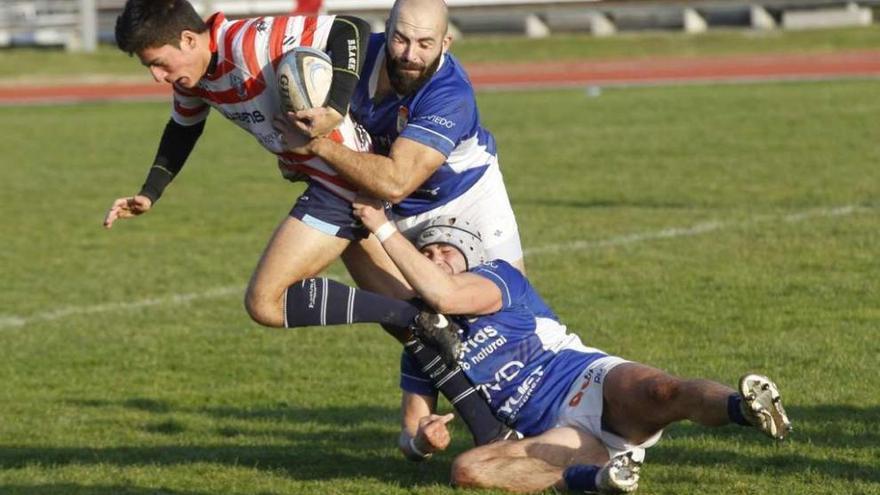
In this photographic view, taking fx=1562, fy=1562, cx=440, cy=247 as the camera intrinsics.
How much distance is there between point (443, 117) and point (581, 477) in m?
1.58

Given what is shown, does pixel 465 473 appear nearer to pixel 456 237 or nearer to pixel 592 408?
pixel 592 408

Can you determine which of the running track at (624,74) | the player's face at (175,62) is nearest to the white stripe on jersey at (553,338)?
the player's face at (175,62)

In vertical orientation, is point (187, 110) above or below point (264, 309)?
above

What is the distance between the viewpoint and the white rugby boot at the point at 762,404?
216 inches

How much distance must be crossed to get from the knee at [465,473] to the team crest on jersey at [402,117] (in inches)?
56.1

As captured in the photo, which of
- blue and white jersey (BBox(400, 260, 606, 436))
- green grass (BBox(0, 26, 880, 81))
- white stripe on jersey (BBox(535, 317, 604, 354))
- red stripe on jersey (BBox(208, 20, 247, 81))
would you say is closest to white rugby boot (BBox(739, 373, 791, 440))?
→ blue and white jersey (BBox(400, 260, 606, 436))

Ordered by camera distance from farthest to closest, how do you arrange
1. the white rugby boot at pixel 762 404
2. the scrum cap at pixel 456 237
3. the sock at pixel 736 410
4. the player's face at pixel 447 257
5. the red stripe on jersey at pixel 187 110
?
the red stripe on jersey at pixel 187 110 → the scrum cap at pixel 456 237 → the player's face at pixel 447 257 → the sock at pixel 736 410 → the white rugby boot at pixel 762 404

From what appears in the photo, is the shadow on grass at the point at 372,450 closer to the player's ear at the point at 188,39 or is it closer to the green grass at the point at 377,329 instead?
the green grass at the point at 377,329

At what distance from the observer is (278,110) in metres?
6.49

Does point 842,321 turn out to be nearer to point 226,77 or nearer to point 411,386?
point 411,386

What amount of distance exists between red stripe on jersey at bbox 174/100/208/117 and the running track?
21352 mm

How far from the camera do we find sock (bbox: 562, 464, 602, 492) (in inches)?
232

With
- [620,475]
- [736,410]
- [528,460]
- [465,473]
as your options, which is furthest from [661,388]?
[465,473]

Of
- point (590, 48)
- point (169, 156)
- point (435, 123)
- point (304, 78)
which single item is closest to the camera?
point (304, 78)
